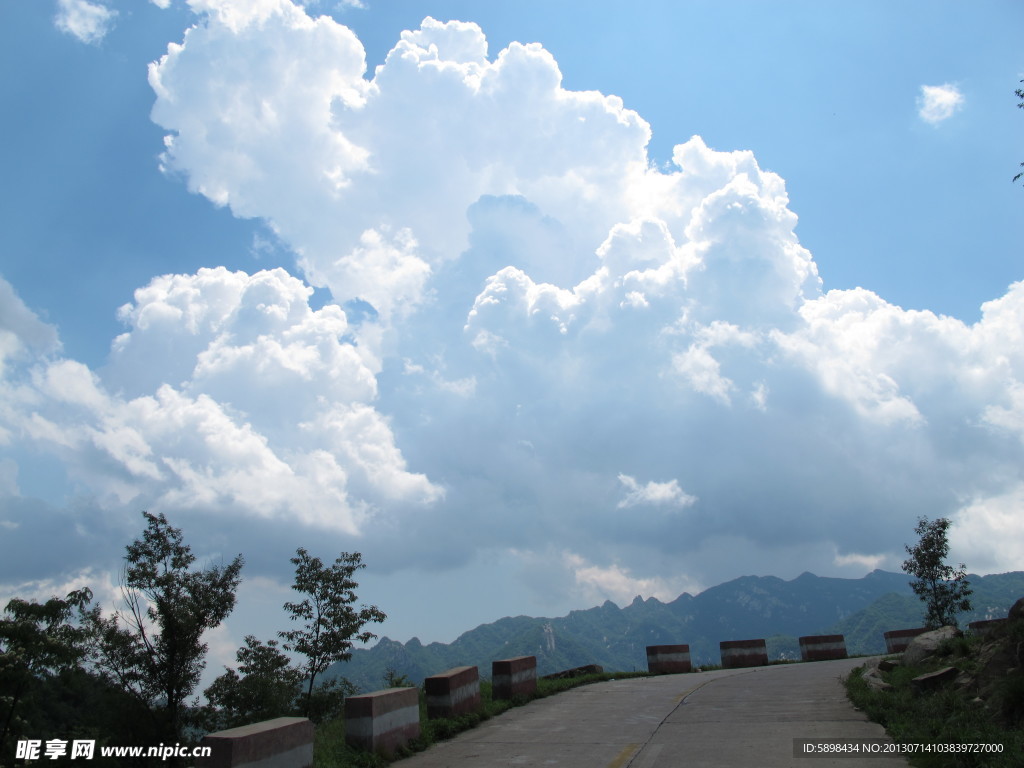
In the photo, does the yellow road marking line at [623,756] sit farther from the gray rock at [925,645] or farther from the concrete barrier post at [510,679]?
the gray rock at [925,645]

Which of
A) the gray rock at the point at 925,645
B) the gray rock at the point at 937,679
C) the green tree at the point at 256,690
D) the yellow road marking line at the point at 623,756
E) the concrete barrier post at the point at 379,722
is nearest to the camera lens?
the yellow road marking line at the point at 623,756

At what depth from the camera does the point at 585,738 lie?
32.8 ft

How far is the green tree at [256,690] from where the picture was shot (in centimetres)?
2186

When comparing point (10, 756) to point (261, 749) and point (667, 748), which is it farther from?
point (667, 748)

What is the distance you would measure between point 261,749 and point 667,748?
5021 mm

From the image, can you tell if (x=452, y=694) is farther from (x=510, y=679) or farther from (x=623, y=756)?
(x=623, y=756)

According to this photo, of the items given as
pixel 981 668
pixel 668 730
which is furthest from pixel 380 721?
pixel 981 668

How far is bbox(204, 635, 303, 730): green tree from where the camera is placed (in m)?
21.9

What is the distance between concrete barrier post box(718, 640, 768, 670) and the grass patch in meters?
11.9

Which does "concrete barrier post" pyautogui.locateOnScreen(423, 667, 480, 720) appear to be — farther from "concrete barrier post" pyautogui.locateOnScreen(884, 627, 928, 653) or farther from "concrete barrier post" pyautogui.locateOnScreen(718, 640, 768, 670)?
"concrete barrier post" pyautogui.locateOnScreen(884, 627, 928, 653)

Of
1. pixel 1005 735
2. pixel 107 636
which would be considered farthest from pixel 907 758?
pixel 107 636

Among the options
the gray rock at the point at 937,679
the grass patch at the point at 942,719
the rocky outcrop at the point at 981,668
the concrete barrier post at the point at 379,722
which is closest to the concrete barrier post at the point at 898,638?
the rocky outcrop at the point at 981,668

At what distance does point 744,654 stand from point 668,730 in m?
15.8

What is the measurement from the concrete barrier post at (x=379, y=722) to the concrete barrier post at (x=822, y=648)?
1916 centimetres
